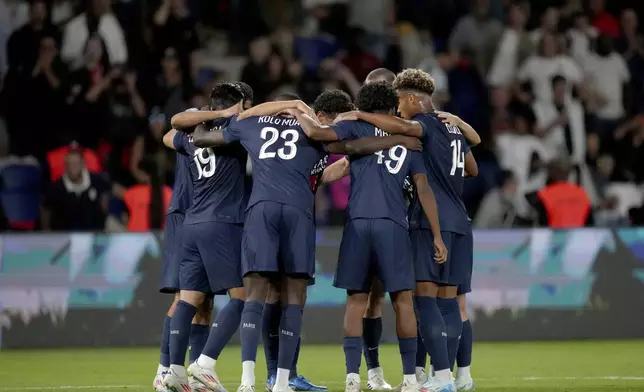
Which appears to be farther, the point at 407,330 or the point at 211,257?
the point at 211,257

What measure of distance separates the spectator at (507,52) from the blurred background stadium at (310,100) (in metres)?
0.03

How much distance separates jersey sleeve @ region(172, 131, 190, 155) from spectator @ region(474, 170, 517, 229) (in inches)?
280

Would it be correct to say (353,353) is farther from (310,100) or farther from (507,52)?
(507,52)

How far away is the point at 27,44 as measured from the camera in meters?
16.8

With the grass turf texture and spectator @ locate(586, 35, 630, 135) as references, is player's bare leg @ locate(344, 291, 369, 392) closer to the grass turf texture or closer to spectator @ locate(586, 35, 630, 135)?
the grass turf texture

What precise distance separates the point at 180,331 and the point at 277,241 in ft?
3.46

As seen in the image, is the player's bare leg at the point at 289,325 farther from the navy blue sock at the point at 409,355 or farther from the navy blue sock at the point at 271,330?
the navy blue sock at the point at 409,355

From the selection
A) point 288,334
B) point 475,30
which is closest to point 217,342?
point 288,334

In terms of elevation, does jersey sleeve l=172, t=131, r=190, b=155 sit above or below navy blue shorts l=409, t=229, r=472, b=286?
above

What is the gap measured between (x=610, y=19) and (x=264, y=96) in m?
Result: 5.81

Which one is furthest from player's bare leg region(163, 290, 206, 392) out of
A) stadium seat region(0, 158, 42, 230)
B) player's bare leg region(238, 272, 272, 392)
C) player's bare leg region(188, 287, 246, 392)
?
stadium seat region(0, 158, 42, 230)

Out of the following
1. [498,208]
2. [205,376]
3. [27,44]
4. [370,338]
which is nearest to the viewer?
[205,376]

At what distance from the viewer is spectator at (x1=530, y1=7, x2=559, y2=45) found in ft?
59.1

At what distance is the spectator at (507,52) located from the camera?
58.6 ft
